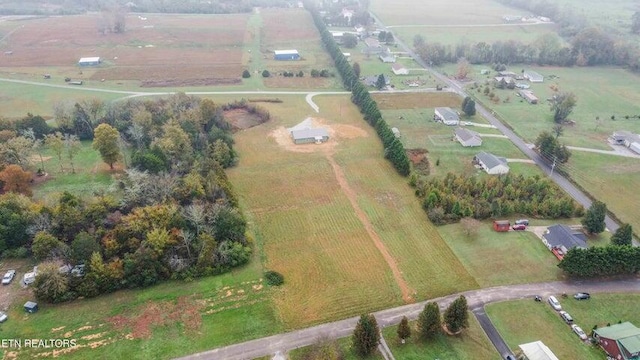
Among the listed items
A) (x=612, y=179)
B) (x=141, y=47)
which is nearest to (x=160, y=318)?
(x=612, y=179)

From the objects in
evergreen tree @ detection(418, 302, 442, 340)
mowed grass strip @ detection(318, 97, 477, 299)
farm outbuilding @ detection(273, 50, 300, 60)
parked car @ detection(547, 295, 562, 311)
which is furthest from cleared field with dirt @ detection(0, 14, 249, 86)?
parked car @ detection(547, 295, 562, 311)

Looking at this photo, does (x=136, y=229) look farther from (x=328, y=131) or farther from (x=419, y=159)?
(x=419, y=159)

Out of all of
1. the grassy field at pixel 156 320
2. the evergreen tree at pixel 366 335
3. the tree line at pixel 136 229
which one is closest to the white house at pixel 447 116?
the tree line at pixel 136 229

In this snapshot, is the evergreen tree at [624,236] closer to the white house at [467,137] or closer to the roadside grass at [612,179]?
the roadside grass at [612,179]

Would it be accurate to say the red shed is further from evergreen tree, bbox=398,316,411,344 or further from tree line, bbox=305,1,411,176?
evergreen tree, bbox=398,316,411,344

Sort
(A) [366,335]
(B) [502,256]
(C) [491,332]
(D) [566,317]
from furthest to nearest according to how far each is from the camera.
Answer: (B) [502,256]
(D) [566,317]
(C) [491,332]
(A) [366,335]

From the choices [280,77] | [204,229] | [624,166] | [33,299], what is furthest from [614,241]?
[280,77]
